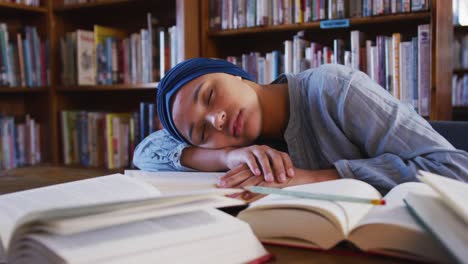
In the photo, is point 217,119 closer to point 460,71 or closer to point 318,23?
point 318,23

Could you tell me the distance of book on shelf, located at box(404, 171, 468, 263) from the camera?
0.44 m

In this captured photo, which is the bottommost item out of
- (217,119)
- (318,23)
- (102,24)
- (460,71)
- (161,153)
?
(161,153)

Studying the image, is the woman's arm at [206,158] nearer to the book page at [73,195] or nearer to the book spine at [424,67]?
the book page at [73,195]

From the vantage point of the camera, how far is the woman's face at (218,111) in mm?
1105

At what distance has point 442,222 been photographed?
49 centimetres

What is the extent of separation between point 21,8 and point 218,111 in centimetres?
183

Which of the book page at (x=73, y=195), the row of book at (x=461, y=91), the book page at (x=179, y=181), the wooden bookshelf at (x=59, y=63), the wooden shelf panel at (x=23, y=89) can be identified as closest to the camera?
the book page at (x=73, y=195)

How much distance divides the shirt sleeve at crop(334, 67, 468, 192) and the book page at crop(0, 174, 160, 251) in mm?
437

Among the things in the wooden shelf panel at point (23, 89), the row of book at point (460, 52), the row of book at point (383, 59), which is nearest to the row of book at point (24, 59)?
the wooden shelf panel at point (23, 89)

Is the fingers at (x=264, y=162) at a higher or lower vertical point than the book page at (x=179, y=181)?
higher

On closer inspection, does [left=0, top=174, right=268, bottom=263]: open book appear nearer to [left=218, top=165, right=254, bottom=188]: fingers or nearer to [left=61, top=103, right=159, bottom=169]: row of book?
[left=218, top=165, right=254, bottom=188]: fingers

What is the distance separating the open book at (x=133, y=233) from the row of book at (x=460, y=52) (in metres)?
4.34

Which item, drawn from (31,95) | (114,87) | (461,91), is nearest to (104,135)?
(114,87)

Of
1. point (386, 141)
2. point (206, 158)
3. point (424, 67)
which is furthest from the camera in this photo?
point (424, 67)
